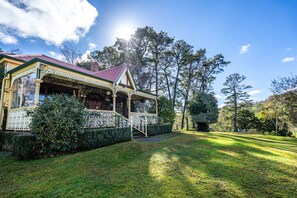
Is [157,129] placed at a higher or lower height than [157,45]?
lower

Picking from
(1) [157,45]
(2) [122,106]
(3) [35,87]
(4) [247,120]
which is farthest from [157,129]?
(4) [247,120]

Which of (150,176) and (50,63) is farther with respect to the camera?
(50,63)

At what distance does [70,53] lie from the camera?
30125 mm

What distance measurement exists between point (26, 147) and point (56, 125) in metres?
1.26

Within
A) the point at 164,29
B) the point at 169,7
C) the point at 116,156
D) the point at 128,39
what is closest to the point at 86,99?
the point at 116,156

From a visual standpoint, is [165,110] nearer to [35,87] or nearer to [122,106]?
[122,106]

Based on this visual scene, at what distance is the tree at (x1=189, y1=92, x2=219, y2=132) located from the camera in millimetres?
18922

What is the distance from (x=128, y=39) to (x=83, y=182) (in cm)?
2654

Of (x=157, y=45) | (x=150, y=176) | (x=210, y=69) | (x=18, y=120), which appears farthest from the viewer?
(x=210, y=69)

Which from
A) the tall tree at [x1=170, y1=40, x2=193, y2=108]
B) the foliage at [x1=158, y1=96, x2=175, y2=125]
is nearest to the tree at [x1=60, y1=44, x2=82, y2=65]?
the tall tree at [x1=170, y1=40, x2=193, y2=108]

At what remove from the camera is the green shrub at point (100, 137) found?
24.0 feet

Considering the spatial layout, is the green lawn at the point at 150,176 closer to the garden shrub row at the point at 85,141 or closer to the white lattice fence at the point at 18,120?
the garden shrub row at the point at 85,141

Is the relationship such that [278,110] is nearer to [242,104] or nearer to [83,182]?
[242,104]

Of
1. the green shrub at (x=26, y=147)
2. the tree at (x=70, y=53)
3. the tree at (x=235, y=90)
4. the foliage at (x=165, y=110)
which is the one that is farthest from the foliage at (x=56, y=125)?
the tree at (x=235, y=90)
